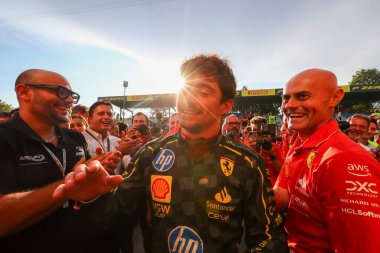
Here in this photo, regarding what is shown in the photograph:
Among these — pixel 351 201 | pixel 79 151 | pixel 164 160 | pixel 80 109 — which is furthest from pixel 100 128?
pixel 351 201

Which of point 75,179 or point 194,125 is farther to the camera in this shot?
point 194,125

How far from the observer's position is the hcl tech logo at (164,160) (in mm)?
1665

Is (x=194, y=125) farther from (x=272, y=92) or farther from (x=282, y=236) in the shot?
(x=272, y=92)

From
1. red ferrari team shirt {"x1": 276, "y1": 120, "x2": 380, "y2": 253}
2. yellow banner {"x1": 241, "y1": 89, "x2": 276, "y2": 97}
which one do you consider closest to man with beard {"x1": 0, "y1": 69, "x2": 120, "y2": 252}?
red ferrari team shirt {"x1": 276, "y1": 120, "x2": 380, "y2": 253}

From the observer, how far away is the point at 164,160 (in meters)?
1.70

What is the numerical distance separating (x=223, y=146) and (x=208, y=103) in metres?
0.34

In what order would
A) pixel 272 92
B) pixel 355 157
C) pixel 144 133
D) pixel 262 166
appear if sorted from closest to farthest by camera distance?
1. pixel 355 157
2. pixel 262 166
3. pixel 144 133
4. pixel 272 92

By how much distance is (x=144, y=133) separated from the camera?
402 cm

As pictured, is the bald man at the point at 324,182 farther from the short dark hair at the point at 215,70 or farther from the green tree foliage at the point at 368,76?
the green tree foliage at the point at 368,76

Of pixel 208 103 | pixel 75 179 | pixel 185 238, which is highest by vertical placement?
pixel 208 103

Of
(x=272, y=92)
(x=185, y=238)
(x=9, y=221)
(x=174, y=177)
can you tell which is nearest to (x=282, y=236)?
(x=185, y=238)

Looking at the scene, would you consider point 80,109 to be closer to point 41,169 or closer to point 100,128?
point 100,128

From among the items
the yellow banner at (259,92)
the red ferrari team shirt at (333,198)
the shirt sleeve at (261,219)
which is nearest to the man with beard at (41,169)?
the shirt sleeve at (261,219)

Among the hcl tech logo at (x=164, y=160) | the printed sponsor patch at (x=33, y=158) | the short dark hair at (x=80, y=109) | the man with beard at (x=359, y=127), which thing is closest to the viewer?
the hcl tech logo at (x=164, y=160)
